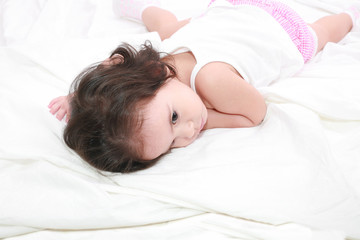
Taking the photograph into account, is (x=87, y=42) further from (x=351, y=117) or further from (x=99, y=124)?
(x=351, y=117)

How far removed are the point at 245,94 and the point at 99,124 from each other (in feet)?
1.44

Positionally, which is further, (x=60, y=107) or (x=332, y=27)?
(x=332, y=27)

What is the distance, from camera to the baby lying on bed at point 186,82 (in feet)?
2.97

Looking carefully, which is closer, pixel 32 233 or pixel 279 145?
pixel 32 233

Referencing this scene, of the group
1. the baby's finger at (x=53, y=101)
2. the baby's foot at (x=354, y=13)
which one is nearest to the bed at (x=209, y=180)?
the baby's finger at (x=53, y=101)

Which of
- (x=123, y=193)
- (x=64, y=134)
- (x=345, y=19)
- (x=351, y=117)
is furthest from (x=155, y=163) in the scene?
(x=345, y=19)

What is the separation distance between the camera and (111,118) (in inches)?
34.9

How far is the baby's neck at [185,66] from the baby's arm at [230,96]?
0.07 m

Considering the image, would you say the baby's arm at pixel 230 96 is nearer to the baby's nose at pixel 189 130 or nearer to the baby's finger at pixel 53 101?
the baby's nose at pixel 189 130

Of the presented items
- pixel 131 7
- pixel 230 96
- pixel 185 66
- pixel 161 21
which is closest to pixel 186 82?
pixel 185 66

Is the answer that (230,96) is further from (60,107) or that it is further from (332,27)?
(332,27)

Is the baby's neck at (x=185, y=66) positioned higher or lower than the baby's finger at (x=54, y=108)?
higher

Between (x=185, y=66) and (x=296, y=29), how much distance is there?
0.51 meters

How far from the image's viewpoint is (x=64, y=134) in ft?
3.10
